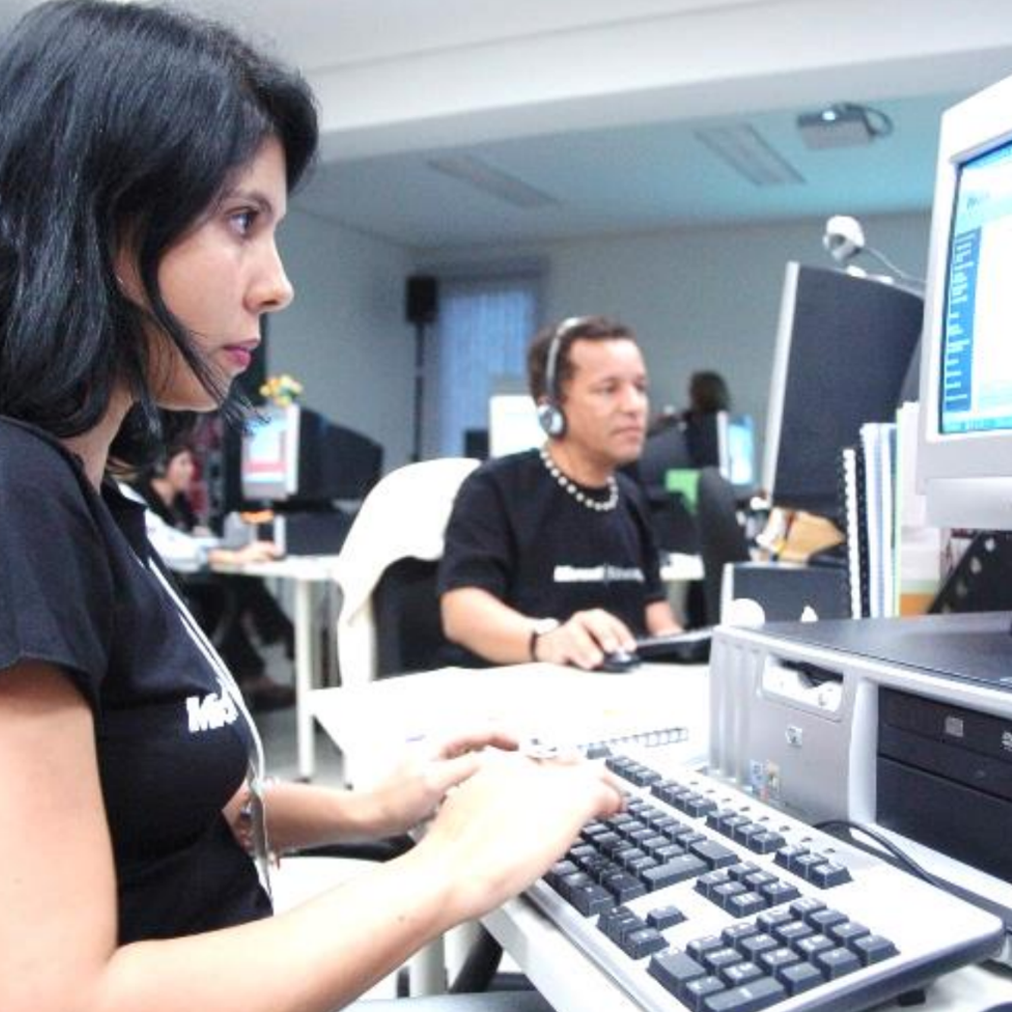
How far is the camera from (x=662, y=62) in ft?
12.0

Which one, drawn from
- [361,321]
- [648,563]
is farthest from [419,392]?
[648,563]

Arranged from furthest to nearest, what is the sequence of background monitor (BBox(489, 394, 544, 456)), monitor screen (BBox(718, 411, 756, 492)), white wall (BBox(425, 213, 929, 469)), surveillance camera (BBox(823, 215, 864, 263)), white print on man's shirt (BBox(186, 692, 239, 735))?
white wall (BBox(425, 213, 929, 469)) < monitor screen (BBox(718, 411, 756, 492)) < background monitor (BBox(489, 394, 544, 456)) < surveillance camera (BBox(823, 215, 864, 263)) < white print on man's shirt (BBox(186, 692, 239, 735))

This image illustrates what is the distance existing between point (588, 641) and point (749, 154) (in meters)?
4.67

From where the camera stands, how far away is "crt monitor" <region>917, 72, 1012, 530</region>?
2.54 ft

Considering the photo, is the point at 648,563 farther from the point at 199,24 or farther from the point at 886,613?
the point at 199,24

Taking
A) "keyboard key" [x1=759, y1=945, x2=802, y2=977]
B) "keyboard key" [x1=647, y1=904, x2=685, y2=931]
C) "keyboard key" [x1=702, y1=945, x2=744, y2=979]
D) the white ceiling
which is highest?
the white ceiling

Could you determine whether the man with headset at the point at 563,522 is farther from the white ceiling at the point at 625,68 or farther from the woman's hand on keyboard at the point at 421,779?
the white ceiling at the point at 625,68

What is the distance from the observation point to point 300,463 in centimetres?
416

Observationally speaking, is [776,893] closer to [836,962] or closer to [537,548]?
[836,962]

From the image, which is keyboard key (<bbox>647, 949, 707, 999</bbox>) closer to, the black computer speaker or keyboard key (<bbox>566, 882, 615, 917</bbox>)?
keyboard key (<bbox>566, 882, 615, 917</bbox>)

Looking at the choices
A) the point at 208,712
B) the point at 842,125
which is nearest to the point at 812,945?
the point at 208,712

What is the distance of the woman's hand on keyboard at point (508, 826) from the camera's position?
22.0 inches

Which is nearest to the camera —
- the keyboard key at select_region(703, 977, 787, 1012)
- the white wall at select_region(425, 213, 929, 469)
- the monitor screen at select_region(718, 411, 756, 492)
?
the keyboard key at select_region(703, 977, 787, 1012)

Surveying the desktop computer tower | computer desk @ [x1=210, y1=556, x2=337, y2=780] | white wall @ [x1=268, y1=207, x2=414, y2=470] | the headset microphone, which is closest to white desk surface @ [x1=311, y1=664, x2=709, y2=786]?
the desktop computer tower
